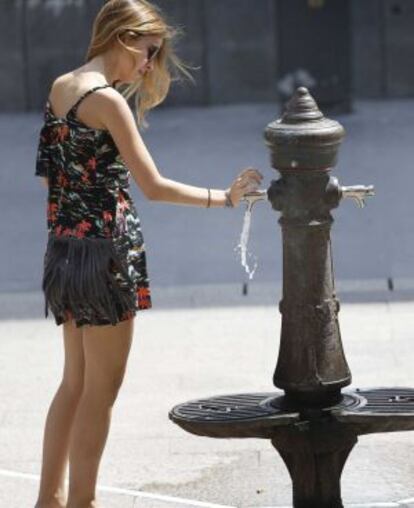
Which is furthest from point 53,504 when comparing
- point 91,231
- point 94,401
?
point 91,231

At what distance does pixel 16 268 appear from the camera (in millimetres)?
10234

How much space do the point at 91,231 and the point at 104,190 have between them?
135 mm

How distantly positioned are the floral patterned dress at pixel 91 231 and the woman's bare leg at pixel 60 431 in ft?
0.81

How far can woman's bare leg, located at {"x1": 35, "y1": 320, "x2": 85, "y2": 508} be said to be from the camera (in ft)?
17.6

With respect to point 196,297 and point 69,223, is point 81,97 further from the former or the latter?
point 196,297

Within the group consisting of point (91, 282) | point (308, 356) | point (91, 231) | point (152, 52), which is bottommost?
point (308, 356)

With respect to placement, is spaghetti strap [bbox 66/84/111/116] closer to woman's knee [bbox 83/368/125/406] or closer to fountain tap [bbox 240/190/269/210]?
fountain tap [bbox 240/190/269/210]

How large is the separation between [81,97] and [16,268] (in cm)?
530

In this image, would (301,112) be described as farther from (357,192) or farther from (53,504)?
(53,504)

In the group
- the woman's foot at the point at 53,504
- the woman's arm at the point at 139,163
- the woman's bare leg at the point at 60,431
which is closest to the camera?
the woman's arm at the point at 139,163

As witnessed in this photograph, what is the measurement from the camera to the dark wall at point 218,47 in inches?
641

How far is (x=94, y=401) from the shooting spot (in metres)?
5.25

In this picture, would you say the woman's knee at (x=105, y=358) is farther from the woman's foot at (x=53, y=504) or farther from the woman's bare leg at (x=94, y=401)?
the woman's foot at (x=53, y=504)

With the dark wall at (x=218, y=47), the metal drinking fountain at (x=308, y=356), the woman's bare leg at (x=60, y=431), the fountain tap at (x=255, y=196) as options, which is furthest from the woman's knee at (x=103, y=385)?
the dark wall at (x=218, y=47)
